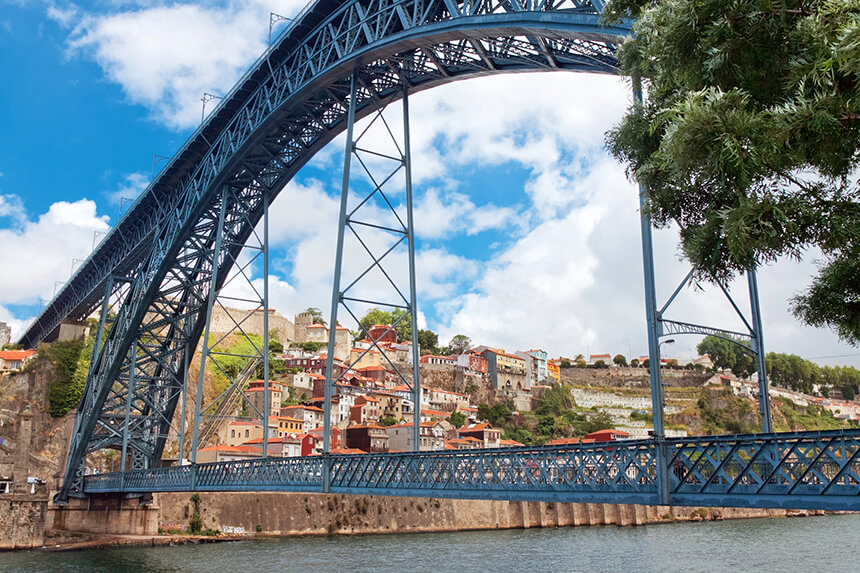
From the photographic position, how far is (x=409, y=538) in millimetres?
37469

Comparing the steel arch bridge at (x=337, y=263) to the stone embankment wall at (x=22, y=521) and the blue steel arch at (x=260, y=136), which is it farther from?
the stone embankment wall at (x=22, y=521)

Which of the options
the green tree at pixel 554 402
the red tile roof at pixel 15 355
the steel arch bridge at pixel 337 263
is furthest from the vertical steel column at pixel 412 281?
the green tree at pixel 554 402

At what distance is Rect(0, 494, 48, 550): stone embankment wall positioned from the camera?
2683cm

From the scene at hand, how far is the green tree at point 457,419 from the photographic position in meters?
77.6

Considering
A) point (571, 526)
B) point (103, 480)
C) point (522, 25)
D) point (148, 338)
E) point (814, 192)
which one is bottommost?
point (571, 526)

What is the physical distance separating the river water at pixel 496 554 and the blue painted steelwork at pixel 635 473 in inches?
442

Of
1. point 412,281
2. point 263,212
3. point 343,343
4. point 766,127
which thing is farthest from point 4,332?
point 766,127

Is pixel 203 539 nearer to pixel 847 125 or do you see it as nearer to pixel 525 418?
pixel 847 125

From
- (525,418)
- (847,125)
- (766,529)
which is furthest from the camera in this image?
(525,418)

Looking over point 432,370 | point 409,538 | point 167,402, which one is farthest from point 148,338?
point 432,370

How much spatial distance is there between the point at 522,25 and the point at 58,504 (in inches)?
1070

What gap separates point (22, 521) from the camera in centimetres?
2720

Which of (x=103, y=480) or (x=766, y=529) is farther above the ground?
(x=103, y=480)

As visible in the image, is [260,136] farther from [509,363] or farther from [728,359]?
[728,359]
